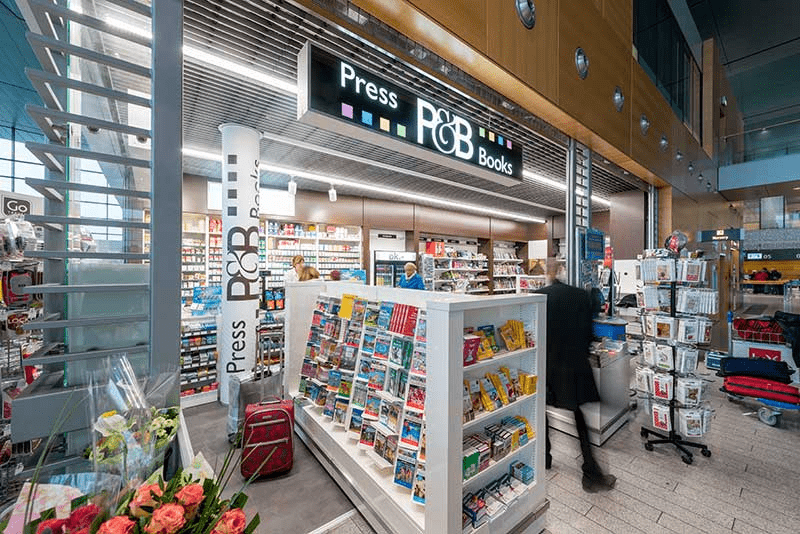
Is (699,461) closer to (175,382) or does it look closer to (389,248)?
(175,382)

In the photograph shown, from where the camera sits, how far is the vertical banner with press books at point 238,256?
4637 millimetres

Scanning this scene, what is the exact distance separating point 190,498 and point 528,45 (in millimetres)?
3690

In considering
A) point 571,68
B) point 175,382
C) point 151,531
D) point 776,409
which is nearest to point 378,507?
point 175,382

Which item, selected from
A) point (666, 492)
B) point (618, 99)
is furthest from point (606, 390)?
point (618, 99)

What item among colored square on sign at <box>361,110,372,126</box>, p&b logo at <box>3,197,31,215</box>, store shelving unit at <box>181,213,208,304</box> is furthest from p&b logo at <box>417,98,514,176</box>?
store shelving unit at <box>181,213,208,304</box>

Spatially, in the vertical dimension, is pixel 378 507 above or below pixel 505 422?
below

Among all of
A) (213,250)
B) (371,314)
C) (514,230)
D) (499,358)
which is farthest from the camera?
(514,230)

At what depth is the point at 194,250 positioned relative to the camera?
7578 millimetres

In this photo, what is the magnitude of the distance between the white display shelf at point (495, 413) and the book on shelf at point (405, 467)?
434 millimetres

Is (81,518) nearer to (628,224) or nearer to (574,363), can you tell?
(574,363)

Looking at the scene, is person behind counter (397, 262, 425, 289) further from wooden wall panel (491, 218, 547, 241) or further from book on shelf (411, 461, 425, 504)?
wooden wall panel (491, 218, 547, 241)

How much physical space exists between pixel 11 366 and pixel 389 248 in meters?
8.78

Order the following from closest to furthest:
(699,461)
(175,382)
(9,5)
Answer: (175,382), (699,461), (9,5)

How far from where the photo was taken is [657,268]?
3.62m
